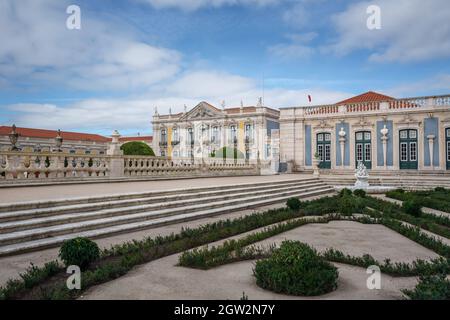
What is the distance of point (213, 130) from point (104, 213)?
5487 centimetres

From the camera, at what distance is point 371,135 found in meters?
32.2

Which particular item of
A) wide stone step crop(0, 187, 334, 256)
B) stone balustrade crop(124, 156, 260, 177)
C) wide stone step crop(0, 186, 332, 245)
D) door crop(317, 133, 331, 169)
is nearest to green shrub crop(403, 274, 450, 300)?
wide stone step crop(0, 187, 334, 256)

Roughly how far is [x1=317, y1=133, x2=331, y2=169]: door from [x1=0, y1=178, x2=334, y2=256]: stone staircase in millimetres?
22030

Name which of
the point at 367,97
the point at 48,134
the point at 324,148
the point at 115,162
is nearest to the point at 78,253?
the point at 115,162

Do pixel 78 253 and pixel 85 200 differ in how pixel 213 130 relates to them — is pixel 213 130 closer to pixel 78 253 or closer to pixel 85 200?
pixel 85 200

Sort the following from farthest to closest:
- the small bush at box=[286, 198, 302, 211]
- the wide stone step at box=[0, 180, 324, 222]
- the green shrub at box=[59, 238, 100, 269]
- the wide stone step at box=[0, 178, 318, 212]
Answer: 1. the small bush at box=[286, 198, 302, 211]
2. the wide stone step at box=[0, 178, 318, 212]
3. the wide stone step at box=[0, 180, 324, 222]
4. the green shrub at box=[59, 238, 100, 269]

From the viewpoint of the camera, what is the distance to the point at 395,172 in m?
29.8

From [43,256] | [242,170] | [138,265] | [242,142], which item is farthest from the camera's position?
Answer: [242,142]

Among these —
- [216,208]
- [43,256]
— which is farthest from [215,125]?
[43,256]

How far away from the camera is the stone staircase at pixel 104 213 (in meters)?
6.95

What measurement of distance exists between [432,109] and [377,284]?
29311 mm

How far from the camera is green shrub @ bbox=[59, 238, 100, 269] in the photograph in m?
5.04

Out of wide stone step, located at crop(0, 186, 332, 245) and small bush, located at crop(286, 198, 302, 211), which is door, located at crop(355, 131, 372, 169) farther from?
wide stone step, located at crop(0, 186, 332, 245)
